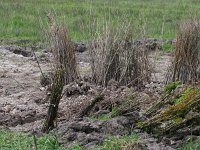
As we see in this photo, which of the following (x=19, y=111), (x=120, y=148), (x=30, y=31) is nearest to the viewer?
(x=120, y=148)

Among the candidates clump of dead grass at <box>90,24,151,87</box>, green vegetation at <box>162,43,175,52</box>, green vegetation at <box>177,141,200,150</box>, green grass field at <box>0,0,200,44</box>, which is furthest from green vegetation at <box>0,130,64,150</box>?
green vegetation at <box>162,43,175,52</box>

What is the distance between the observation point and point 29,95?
8961mm

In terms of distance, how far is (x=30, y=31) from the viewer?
1667 cm

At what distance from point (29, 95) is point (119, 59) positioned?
1.44 meters

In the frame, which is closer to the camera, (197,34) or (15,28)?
(197,34)

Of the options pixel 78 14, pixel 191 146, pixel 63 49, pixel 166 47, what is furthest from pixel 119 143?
pixel 78 14

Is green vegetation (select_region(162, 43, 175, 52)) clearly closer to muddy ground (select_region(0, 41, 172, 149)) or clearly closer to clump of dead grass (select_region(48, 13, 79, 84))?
muddy ground (select_region(0, 41, 172, 149))

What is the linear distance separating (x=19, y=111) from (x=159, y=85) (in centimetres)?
229

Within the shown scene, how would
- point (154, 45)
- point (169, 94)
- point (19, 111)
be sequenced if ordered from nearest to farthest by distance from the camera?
point (169, 94)
point (19, 111)
point (154, 45)

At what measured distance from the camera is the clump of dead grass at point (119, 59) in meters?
9.26

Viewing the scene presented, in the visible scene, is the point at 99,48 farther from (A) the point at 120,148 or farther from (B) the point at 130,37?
(A) the point at 120,148

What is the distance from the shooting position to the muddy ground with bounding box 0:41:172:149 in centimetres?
770

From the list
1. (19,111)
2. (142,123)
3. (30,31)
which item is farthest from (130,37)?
(30,31)

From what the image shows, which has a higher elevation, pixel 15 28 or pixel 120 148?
pixel 120 148
